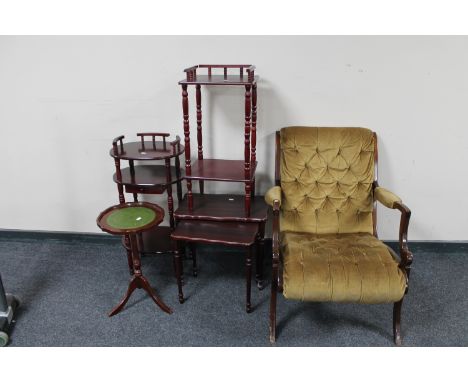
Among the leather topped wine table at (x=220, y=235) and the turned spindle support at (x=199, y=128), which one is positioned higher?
the turned spindle support at (x=199, y=128)

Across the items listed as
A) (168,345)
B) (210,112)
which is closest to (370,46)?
(210,112)

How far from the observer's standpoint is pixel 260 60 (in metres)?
2.24

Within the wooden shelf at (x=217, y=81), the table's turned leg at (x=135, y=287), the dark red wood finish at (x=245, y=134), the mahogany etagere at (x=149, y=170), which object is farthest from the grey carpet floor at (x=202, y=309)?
the wooden shelf at (x=217, y=81)

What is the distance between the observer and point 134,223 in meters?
2.02

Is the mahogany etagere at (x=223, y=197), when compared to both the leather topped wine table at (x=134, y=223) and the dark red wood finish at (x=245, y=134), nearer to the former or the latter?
the dark red wood finish at (x=245, y=134)

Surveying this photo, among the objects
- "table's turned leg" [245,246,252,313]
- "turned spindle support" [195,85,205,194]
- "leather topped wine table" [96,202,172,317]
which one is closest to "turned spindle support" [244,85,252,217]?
"table's turned leg" [245,246,252,313]

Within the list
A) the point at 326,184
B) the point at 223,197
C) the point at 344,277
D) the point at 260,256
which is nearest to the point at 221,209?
the point at 223,197

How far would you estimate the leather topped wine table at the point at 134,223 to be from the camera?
198 centimetres

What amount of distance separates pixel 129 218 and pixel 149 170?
43cm

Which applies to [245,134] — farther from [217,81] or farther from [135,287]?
[135,287]

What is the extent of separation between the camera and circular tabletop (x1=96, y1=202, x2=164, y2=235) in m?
1.96

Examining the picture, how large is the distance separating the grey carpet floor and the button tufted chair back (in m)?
0.49

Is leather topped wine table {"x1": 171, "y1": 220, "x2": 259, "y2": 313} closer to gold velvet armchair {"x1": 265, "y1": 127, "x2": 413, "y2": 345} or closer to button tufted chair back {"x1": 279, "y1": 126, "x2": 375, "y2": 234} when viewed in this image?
gold velvet armchair {"x1": 265, "y1": 127, "x2": 413, "y2": 345}

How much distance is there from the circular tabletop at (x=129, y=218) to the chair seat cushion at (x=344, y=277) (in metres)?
0.74
